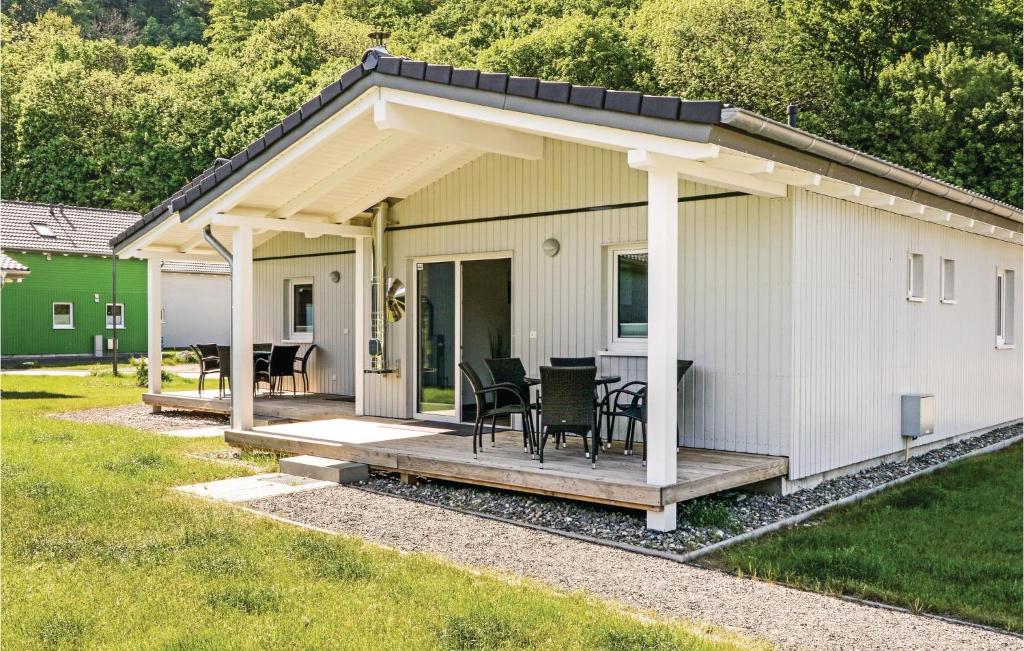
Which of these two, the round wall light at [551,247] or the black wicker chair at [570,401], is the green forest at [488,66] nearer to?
the round wall light at [551,247]

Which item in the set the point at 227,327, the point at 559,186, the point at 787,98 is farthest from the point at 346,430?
the point at 227,327

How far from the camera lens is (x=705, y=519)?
6.20m

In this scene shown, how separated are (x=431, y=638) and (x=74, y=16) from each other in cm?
5758

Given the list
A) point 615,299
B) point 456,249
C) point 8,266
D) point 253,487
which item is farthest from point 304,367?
point 8,266

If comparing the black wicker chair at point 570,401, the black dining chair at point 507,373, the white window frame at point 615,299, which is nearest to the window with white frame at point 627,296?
the white window frame at point 615,299

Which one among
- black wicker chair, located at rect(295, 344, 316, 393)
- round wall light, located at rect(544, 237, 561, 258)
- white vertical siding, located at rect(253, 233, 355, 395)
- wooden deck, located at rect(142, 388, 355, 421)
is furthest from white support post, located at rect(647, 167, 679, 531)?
black wicker chair, located at rect(295, 344, 316, 393)

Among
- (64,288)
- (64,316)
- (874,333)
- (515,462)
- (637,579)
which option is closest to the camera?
(637,579)

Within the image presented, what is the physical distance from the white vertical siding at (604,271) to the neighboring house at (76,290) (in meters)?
20.8

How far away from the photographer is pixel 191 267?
1196 inches

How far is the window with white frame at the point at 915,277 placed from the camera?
920 centimetres

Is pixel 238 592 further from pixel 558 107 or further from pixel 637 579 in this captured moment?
pixel 558 107

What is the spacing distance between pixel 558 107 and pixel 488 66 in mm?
24820

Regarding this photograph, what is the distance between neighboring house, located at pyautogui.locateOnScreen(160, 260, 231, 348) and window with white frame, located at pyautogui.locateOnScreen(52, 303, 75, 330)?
9.45ft

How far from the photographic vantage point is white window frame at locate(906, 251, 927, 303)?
9172 mm
